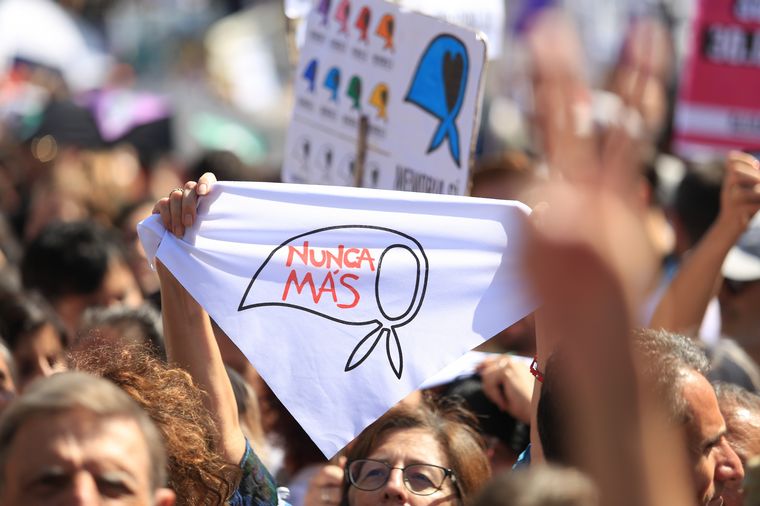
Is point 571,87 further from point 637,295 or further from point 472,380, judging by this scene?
point 472,380

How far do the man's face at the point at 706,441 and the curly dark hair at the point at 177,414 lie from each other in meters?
0.97

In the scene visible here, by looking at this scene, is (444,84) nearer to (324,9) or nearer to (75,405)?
(324,9)

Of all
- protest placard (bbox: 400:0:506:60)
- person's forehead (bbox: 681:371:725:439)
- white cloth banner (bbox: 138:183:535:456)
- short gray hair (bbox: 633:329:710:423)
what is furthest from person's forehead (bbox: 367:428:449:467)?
protest placard (bbox: 400:0:506:60)

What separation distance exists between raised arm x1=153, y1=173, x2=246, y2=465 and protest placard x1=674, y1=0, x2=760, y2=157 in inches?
147

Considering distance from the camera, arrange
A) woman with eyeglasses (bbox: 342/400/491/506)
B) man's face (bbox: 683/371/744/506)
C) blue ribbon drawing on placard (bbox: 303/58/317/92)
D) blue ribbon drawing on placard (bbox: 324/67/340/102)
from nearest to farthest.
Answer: man's face (bbox: 683/371/744/506)
woman with eyeglasses (bbox: 342/400/491/506)
blue ribbon drawing on placard (bbox: 324/67/340/102)
blue ribbon drawing on placard (bbox: 303/58/317/92)

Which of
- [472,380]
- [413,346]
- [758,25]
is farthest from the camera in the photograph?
[758,25]

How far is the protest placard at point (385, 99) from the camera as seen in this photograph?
13.6 feet

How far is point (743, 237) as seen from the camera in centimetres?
477

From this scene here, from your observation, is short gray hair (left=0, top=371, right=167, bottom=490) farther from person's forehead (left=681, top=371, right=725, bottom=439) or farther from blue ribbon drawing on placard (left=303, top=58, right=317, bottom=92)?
blue ribbon drawing on placard (left=303, top=58, right=317, bottom=92)

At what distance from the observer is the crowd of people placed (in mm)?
1672

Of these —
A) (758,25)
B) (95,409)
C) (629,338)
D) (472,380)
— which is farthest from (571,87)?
(758,25)

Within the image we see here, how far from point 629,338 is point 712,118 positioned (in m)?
4.98

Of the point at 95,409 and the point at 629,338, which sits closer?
the point at 629,338

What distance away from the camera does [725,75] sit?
6.38 metres
